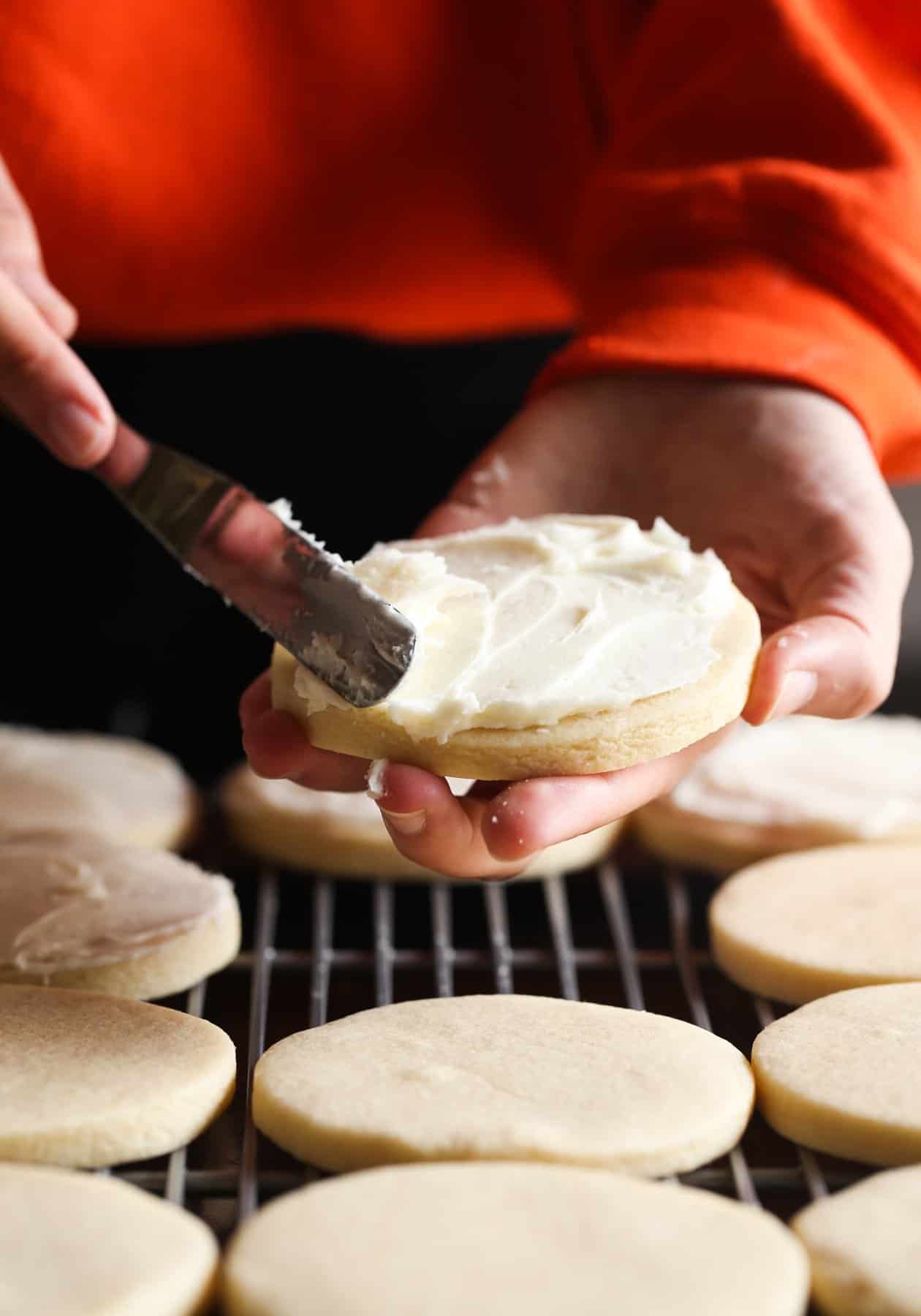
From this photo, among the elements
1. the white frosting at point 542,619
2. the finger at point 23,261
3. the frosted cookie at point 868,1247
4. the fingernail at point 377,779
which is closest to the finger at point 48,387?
the finger at point 23,261

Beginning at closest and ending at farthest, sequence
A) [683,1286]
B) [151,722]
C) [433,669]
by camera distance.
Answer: [683,1286]
[433,669]
[151,722]

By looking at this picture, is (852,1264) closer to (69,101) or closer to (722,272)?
(722,272)

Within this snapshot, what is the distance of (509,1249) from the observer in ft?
2.98

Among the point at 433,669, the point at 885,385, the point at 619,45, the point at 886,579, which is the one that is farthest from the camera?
the point at 619,45

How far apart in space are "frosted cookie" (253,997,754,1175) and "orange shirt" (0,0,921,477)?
2.42ft

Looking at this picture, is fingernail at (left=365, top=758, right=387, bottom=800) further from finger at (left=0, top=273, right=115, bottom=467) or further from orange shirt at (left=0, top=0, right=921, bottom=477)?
orange shirt at (left=0, top=0, right=921, bottom=477)

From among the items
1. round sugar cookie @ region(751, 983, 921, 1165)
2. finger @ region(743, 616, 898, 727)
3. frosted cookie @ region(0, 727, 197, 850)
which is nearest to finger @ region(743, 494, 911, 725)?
finger @ region(743, 616, 898, 727)

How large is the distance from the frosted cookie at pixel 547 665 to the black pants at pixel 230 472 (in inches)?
34.9

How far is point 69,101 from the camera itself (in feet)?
5.19

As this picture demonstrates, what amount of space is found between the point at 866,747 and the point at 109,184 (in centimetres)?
112

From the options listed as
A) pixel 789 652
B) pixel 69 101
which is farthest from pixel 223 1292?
pixel 69 101

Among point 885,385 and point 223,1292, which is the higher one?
point 885,385

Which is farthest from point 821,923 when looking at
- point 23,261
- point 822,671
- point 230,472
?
point 230,472

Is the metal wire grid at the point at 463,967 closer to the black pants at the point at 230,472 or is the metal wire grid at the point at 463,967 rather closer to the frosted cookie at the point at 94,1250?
the frosted cookie at the point at 94,1250
